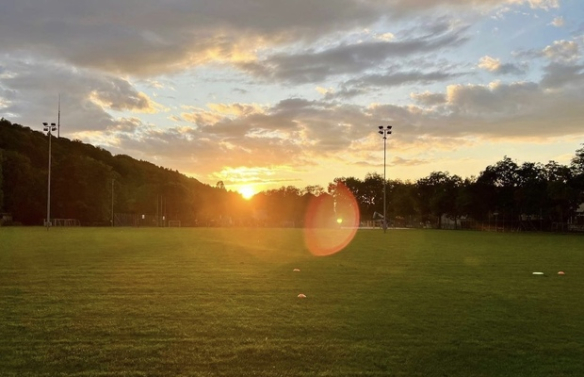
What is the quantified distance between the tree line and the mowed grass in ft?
178

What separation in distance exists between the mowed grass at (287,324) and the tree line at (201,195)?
54257 millimetres

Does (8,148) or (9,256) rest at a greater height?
(8,148)

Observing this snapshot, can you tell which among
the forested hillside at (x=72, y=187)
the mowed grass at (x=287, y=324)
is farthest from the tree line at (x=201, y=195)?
the mowed grass at (x=287, y=324)

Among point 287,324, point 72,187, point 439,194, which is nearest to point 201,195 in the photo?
point 72,187

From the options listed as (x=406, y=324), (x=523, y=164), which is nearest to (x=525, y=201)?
(x=523, y=164)

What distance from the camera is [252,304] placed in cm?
974

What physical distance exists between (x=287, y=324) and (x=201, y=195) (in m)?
151

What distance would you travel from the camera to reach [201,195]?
156 m

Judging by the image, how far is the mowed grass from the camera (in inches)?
232

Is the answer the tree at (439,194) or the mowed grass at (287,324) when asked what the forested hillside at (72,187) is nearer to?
the tree at (439,194)

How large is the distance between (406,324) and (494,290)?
15.7ft

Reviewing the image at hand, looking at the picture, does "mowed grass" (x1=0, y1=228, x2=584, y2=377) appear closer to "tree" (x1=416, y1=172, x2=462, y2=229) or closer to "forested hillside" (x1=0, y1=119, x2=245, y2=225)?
"tree" (x1=416, y1=172, x2=462, y2=229)

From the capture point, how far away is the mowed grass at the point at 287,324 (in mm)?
5902

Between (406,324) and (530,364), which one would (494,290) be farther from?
(530,364)
